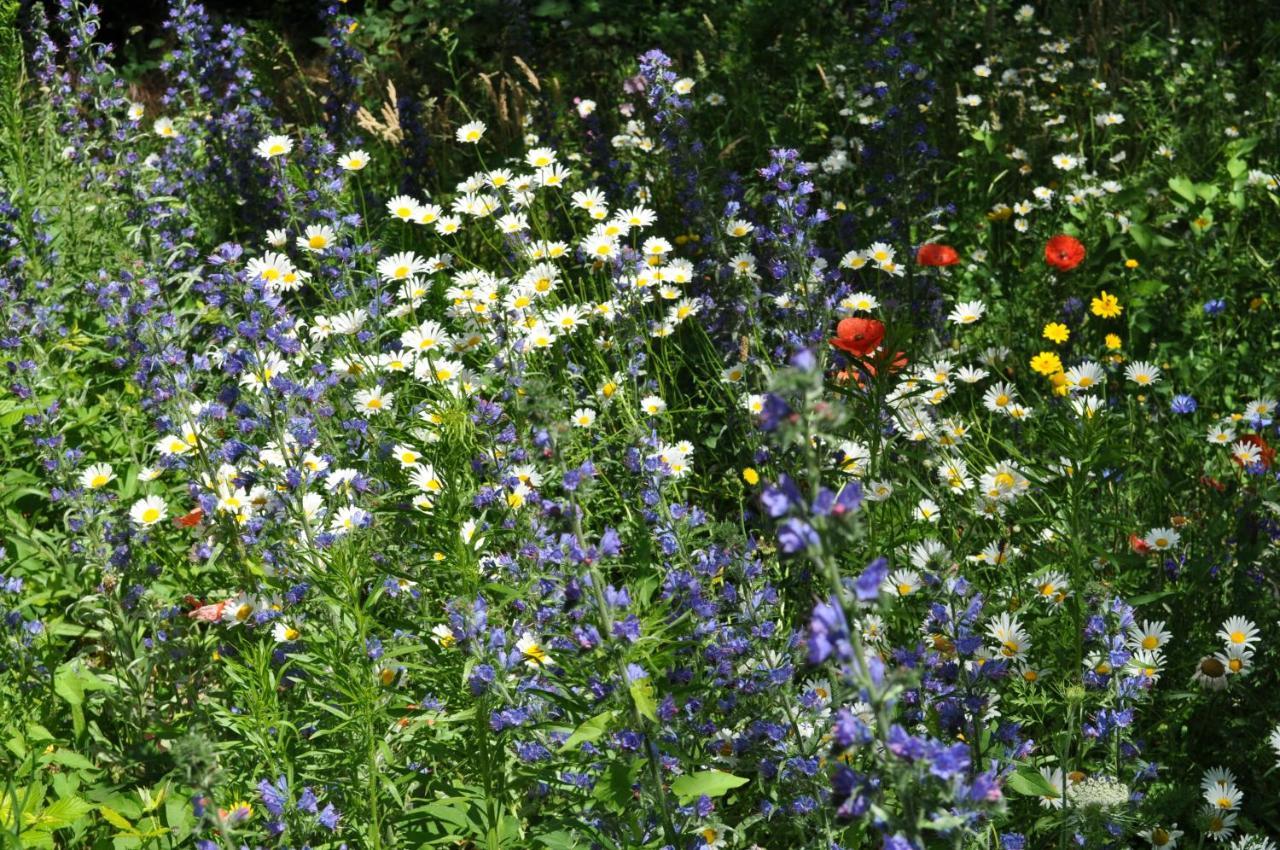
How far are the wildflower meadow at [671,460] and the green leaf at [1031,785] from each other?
1.2 inches

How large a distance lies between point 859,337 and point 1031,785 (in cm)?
125

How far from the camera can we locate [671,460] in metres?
2.85

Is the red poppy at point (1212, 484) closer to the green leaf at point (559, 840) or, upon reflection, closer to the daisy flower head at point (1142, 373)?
the daisy flower head at point (1142, 373)

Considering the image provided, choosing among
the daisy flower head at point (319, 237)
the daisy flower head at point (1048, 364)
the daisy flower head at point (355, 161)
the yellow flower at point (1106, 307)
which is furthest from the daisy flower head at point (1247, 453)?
the daisy flower head at point (355, 161)

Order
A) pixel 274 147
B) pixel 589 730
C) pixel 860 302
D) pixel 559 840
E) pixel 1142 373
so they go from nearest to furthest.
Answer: pixel 589 730, pixel 559 840, pixel 1142 373, pixel 860 302, pixel 274 147

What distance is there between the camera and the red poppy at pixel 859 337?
2.97m

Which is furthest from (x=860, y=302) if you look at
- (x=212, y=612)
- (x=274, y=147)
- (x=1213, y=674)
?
(x=274, y=147)

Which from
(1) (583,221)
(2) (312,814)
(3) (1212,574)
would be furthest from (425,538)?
(1) (583,221)

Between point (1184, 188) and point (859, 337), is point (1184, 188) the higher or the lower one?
the lower one

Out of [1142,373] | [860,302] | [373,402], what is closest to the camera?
[373,402]

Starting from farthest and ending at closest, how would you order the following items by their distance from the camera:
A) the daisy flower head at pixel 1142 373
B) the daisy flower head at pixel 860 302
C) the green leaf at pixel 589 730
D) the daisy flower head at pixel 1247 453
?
the daisy flower head at pixel 860 302
the daisy flower head at pixel 1142 373
the daisy flower head at pixel 1247 453
the green leaf at pixel 589 730

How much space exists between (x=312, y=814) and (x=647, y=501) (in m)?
0.89

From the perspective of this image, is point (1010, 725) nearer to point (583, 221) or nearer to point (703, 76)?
point (583, 221)

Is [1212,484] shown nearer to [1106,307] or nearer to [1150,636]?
[1150,636]
